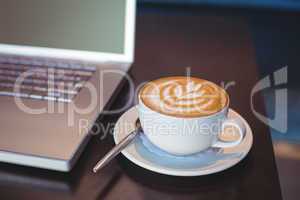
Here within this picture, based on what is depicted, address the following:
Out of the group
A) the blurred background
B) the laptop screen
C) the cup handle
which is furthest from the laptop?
the blurred background

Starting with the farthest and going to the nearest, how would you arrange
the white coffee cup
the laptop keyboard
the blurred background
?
the blurred background
the laptop keyboard
the white coffee cup

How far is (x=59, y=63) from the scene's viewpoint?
2.34 ft

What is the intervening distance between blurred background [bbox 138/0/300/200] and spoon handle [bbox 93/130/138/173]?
0.59 meters

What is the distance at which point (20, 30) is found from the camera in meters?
0.74

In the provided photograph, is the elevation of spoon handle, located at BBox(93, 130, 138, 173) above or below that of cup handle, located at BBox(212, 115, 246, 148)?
below

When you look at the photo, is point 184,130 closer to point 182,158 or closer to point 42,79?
point 182,158

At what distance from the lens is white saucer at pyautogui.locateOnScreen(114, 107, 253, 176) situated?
0.49m

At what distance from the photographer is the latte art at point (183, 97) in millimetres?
490

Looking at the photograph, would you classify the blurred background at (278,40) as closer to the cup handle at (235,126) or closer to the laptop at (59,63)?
the laptop at (59,63)

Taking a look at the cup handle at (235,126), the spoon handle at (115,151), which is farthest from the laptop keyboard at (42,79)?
the cup handle at (235,126)

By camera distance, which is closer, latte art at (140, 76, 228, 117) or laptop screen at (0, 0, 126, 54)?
latte art at (140, 76, 228, 117)

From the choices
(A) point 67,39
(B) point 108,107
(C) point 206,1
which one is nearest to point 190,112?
(B) point 108,107

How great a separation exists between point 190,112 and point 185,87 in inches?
2.4

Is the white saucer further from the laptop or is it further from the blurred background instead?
the blurred background
